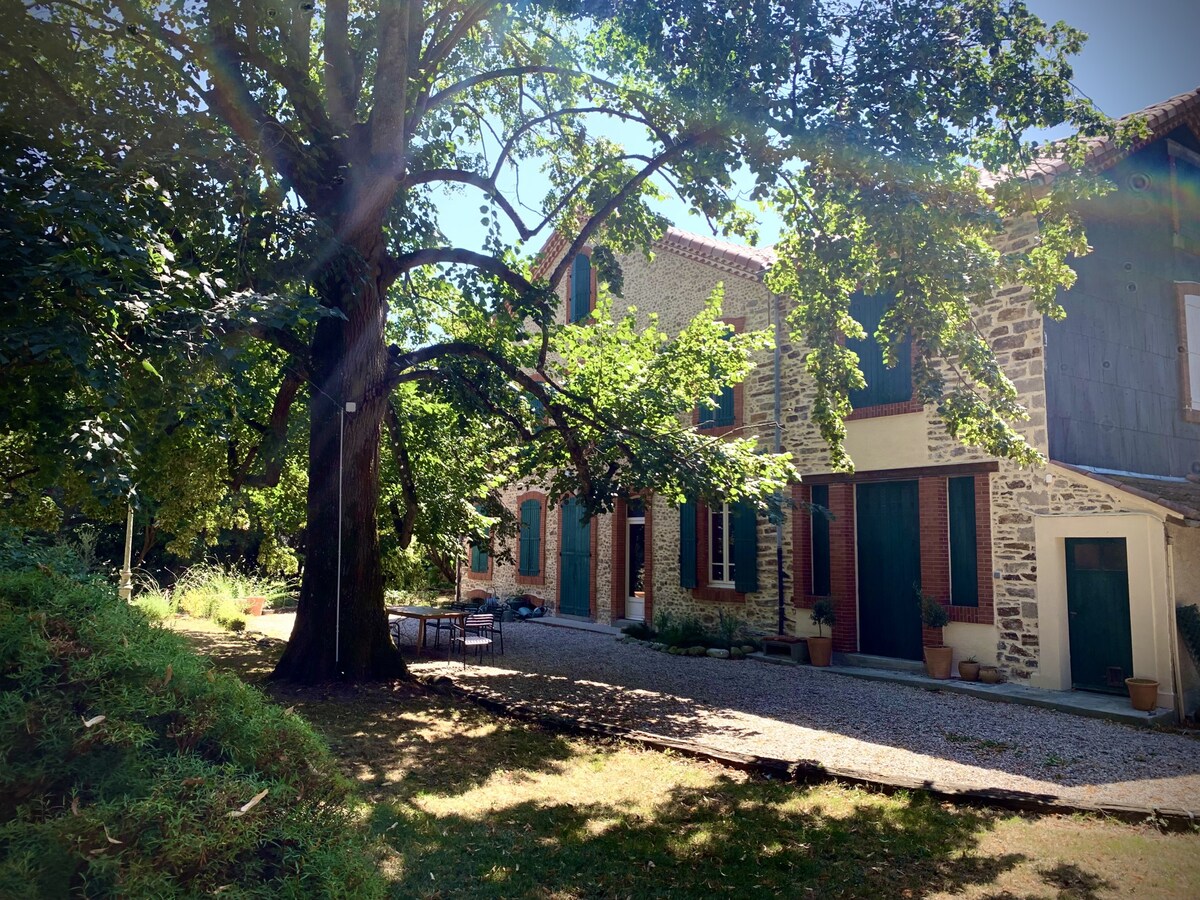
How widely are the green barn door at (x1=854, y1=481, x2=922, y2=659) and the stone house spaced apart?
0.03 m

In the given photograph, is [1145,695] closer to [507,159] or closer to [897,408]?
[897,408]

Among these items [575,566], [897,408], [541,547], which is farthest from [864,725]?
[541,547]

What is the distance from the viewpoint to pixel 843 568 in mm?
12156

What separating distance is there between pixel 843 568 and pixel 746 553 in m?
1.84

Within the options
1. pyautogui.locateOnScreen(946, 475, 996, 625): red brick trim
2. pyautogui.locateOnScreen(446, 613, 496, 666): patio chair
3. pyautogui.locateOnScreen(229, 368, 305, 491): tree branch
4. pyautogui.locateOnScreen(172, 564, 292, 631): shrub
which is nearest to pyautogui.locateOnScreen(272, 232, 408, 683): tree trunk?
pyautogui.locateOnScreen(229, 368, 305, 491): tree branch

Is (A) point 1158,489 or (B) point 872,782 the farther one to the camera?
(A) point 1158,489

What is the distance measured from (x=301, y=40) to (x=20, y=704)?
28.2ft

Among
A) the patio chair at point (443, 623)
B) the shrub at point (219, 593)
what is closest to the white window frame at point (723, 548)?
the patio chair at point (443, 623)

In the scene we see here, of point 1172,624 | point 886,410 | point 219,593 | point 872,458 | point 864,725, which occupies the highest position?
point 886,410

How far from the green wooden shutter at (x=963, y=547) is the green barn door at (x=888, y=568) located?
559mm

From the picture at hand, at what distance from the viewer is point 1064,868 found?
14.1ft

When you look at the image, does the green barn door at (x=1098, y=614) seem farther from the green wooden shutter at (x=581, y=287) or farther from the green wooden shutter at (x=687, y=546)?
the green wooden shutter at (x=581, y=287)

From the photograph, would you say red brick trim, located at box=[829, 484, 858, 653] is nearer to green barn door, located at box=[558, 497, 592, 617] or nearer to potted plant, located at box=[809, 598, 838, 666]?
potted plant, located at box=[809, 598, 838, 666]

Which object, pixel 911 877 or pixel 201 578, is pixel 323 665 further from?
pixel 201 578
